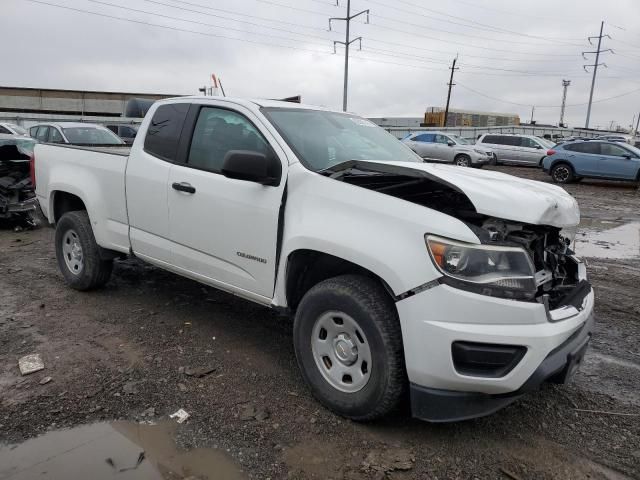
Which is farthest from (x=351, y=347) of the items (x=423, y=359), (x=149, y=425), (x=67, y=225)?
(x=67, y=225)

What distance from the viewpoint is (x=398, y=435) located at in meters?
2.96

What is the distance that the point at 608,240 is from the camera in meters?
8.80

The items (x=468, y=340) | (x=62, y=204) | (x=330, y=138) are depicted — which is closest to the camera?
(x=468, y=340)

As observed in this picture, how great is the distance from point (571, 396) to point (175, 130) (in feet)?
11.7

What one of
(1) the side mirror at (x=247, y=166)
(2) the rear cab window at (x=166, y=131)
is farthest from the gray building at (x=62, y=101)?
(1) the side mirror at (x=247, y=166)

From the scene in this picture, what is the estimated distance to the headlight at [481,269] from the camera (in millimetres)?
2547

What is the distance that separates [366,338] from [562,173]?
59.2ft

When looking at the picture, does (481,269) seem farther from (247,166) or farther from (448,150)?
(448,150)

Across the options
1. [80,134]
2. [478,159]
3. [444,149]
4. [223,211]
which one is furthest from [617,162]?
[223,211]

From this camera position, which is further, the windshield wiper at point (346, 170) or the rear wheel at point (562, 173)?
the rear wheel at point (562, 173)

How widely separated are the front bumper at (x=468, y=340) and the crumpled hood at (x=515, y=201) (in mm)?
470

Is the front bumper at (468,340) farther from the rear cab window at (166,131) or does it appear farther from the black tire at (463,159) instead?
the black tire at (463,159)

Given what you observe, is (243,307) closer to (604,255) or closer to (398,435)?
(398,435)

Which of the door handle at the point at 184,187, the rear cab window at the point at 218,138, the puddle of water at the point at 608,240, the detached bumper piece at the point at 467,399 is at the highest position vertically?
the rear cab window at the point at 218,138
